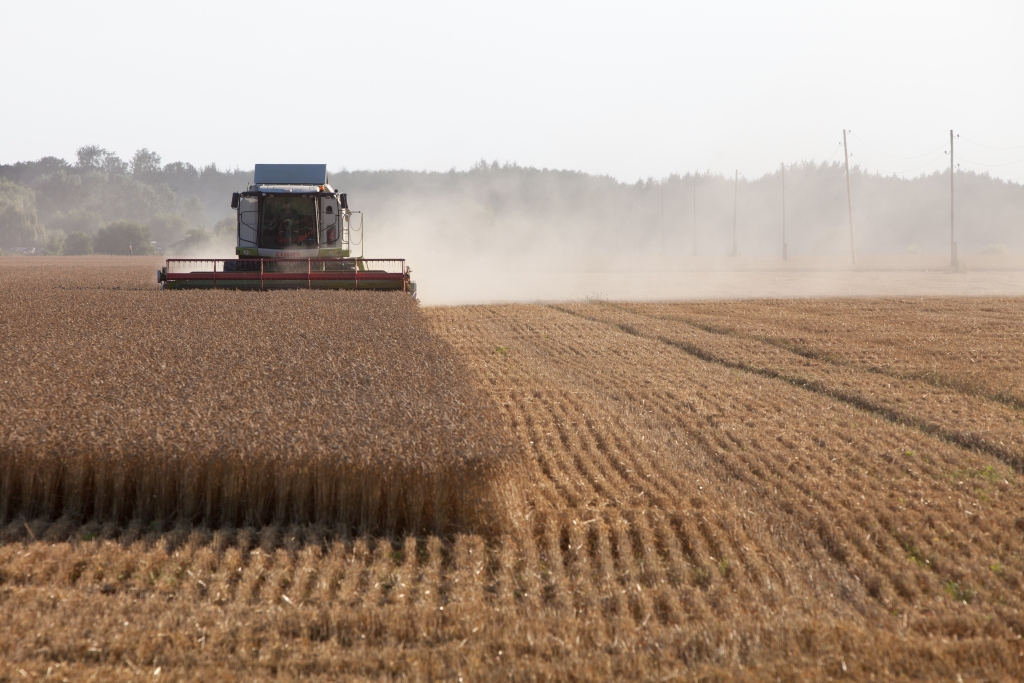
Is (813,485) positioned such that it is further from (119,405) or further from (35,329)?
(35,329)

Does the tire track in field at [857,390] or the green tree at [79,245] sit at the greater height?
the green tree at [79,245]

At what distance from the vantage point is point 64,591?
5078mm

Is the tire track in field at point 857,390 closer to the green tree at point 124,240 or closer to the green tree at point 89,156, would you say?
the green tree at point 124,240

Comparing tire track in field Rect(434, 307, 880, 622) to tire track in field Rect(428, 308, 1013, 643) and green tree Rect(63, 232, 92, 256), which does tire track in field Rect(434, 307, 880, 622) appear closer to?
tire track in field Rect(428, 308, 1013, 643)

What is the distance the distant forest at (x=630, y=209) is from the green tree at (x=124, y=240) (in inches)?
10.1

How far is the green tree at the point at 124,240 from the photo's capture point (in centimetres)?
8012

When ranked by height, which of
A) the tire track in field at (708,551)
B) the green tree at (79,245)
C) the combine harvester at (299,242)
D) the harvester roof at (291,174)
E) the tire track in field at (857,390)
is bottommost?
the tire track in field at (708,551)

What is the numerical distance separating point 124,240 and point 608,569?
274 feet

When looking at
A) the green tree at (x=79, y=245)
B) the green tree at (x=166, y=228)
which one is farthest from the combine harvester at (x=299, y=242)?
the green tree at (x=166, y=228)

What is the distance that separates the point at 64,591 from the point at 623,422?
6282 mm

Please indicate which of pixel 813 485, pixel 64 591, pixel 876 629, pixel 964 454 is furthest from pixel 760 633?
pixel 964 454

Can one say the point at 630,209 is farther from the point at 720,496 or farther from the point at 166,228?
the point at 720,496

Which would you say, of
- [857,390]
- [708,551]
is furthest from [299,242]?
[708,551]

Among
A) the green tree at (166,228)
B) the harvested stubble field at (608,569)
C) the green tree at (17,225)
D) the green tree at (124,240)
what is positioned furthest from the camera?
the green tree at (166,228)
